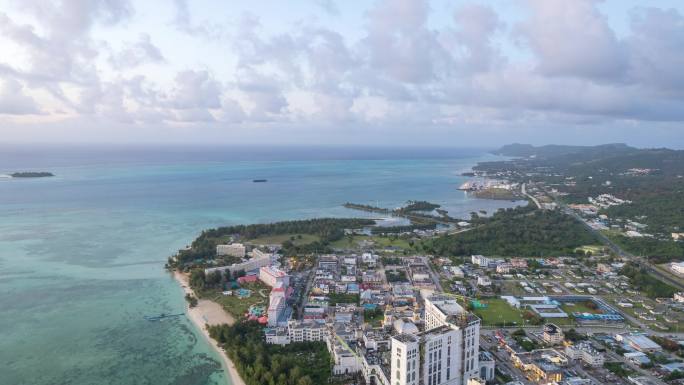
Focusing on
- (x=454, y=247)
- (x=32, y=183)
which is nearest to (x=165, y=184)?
(x=32, y=183)

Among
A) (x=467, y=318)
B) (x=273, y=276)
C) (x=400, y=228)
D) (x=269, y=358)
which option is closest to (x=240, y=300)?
(x=273, y=276)

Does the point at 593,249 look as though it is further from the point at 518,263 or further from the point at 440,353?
the point at 440,353

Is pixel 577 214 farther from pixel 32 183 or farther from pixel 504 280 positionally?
pixel 32 183

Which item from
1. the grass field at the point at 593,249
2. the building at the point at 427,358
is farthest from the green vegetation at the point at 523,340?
the grass field at the point at 593,249

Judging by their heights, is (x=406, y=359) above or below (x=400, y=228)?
above

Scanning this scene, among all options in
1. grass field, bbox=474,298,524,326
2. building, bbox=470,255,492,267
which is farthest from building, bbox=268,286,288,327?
building, bbox=470,255,492,267

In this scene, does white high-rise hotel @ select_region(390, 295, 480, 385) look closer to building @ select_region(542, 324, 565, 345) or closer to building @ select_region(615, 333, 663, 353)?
building @ select_region(542, 324, 565, 345)
